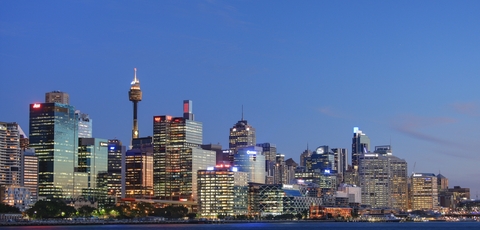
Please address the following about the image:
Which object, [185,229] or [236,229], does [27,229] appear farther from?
[236,229]

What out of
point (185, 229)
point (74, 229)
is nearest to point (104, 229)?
point (74, 229)

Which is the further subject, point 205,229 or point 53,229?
point 205,229

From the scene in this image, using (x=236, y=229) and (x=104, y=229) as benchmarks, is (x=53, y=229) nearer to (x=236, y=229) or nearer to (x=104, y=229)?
(x=104, y=229)

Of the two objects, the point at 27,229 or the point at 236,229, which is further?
the point at 236,229

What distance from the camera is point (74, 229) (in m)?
190

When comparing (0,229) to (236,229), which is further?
(236,229)

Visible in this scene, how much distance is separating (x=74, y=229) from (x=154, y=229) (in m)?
18.3

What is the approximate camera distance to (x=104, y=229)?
191875 mm

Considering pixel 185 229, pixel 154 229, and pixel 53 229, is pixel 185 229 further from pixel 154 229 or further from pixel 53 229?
pixel 53 229

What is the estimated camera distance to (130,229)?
18900cm

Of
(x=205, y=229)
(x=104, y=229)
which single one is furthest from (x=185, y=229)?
(x=104, y=229)

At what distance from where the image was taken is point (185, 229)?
189m

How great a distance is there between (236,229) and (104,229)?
30246mm

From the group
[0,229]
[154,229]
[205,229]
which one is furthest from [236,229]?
[0,229]
